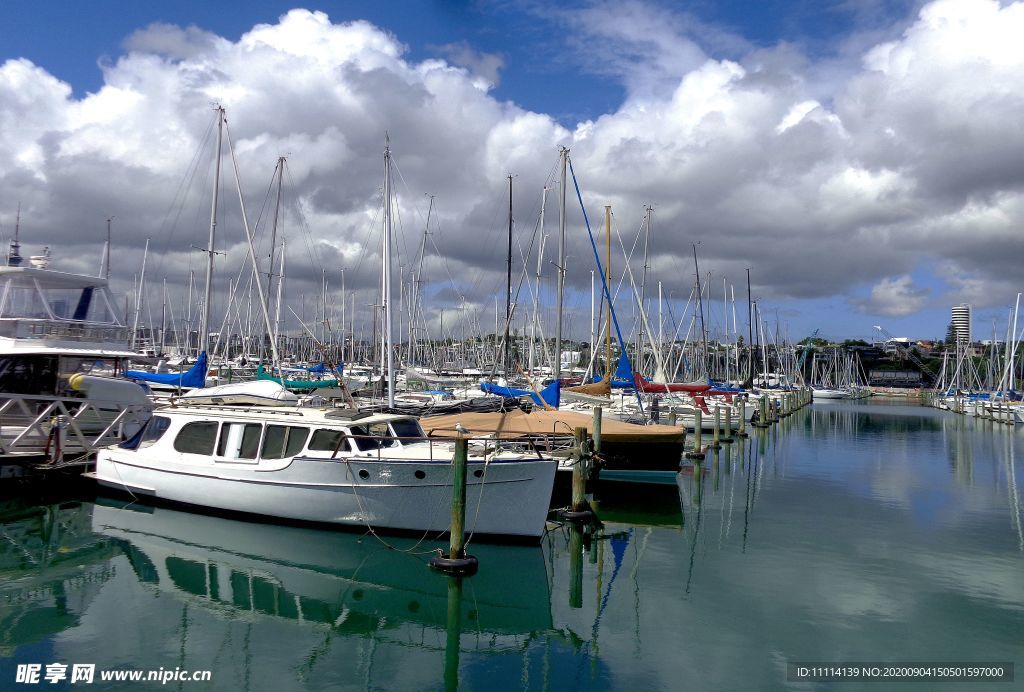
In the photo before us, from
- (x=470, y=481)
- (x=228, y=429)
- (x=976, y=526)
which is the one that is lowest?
(x=976, y=526)

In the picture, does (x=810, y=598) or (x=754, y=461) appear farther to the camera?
(x=754, y=461)

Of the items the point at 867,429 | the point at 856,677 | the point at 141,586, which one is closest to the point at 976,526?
the point at 856,677

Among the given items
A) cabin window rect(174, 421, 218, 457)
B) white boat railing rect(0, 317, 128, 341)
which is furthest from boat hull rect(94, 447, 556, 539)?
white boat railing rect(0, 317, 128, 341)

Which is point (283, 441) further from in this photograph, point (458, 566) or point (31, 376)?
point (31, 376)

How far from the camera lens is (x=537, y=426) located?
2130 centimetres

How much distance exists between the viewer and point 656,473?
949 inches

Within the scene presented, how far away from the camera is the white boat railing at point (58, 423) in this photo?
18000 millimetres

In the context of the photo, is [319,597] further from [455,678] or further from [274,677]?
[455,678]

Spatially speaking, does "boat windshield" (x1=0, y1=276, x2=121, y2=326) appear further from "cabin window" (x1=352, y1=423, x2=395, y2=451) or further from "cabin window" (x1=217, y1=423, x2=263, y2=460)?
"cabin window" (x1=352, y1=423, x2=395, y2=451)

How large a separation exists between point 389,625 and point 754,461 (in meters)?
24.9

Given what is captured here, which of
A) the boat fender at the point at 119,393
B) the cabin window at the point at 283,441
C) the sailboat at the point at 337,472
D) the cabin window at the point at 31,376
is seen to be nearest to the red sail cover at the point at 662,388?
the sailboat at the point at 337,472

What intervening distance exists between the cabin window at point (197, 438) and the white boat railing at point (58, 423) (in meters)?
4.18

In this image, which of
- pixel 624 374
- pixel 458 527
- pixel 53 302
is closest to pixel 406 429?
pixel 458 527

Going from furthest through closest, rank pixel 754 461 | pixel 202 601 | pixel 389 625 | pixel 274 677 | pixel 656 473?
pixel 754 461
pixel 656 473
pixel 202 601
pixel 389 625
pixel 274 677
